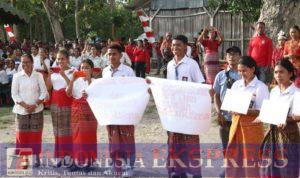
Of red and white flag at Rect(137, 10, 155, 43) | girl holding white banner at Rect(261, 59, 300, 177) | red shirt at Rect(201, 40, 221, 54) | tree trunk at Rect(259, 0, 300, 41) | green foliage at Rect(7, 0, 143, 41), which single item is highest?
green foliage at Rect(7, 0, 143, 41)

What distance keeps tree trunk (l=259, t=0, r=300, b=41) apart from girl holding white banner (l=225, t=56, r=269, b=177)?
6960 mm

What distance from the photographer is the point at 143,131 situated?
397 inches

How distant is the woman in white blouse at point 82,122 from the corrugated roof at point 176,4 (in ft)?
47.9

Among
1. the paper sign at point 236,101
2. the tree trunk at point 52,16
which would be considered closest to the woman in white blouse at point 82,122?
the paper sign at point 236,101

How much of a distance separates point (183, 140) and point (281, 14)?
7129 mm

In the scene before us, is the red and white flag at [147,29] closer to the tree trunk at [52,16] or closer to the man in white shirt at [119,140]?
the tree trunk at [52,16]

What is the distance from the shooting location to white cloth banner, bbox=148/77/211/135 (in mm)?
5974

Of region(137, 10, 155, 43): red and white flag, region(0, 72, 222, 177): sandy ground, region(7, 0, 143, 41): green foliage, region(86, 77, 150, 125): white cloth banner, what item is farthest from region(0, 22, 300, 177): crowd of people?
region(7, 0, 143, 41): green foliage

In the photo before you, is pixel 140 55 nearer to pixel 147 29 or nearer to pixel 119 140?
pixel 147 29

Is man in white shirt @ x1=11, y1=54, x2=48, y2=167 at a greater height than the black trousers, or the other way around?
the black trousers

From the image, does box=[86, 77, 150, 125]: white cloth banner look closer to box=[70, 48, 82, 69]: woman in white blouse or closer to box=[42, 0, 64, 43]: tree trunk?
box=[70, 48, 82, 69]: woman in white blouse

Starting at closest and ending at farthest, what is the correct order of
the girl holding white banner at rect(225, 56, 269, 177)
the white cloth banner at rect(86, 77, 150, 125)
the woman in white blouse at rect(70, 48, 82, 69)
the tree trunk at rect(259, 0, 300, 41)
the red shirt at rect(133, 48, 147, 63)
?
the girl holding white banner at rect(225, 56, 269, 177) → the white cloth banner at rect(86, 77, 150, 125) → the tree trunk at rect(259, 0, 300, 41) → the woman in white blouse at rect(70, 48, 82, 69) → the red shirt at rect(133, 48, 147, 63)

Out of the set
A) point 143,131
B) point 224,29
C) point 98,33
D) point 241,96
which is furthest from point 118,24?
point 241,96

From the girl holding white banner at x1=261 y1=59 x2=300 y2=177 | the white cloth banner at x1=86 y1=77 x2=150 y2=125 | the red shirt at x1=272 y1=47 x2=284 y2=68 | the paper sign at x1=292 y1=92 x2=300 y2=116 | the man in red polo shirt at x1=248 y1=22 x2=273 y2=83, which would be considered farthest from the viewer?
the man in red polo shirt at x1=248 y1=22 x2=273 y2=83
